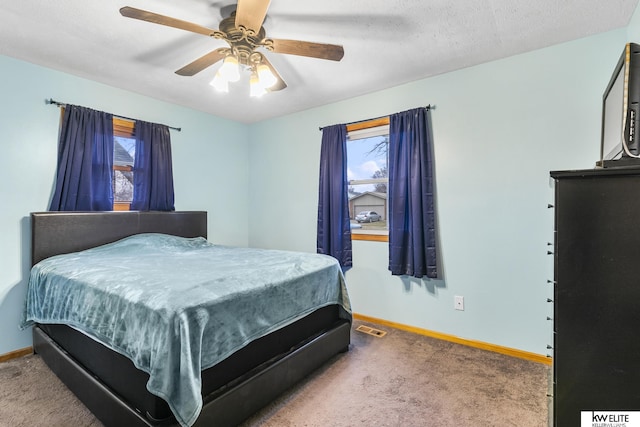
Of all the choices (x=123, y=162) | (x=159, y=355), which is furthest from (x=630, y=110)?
(x=123, y=162)

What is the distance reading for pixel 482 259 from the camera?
2.65 meters

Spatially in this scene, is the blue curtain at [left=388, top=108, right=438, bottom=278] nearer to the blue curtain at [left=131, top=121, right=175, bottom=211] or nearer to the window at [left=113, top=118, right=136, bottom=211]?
the blue curtain at [left=131, top=121, right=175, bottom=211]

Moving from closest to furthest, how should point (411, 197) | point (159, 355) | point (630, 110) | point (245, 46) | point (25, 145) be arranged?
1. point (630, 110)
2. point (159, 355)
3. point (245, 46)
4. point (25, 145)
5. point (411, 197)

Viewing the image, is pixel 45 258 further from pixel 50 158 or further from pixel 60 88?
pixel 60 88

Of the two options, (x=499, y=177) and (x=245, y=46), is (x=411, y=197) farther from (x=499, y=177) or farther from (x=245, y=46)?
(x=245, y=46)

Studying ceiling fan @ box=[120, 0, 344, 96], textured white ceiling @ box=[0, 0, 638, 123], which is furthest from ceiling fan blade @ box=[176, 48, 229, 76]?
textured white ceiling @ box=[0, 0, 638, 123]

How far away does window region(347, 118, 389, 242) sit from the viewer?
10.9 feet

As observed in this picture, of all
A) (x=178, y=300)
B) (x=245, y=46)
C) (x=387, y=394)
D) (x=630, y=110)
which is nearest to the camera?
(x=630, y=110)

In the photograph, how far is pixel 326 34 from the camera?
218 cm

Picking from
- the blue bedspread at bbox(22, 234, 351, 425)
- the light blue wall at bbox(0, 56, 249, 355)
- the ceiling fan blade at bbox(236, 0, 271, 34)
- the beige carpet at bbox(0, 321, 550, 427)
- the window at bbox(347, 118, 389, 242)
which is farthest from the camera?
the window at bbox(347, 118, 389, 242)

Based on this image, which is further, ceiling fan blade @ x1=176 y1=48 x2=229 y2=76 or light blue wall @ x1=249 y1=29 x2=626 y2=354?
light blue wall @ x1=249 y1=29 x2=626 y2=354

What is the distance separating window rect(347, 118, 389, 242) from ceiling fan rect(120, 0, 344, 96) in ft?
5.09

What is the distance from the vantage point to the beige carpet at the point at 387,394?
5.68 feet

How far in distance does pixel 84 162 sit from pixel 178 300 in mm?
2190
